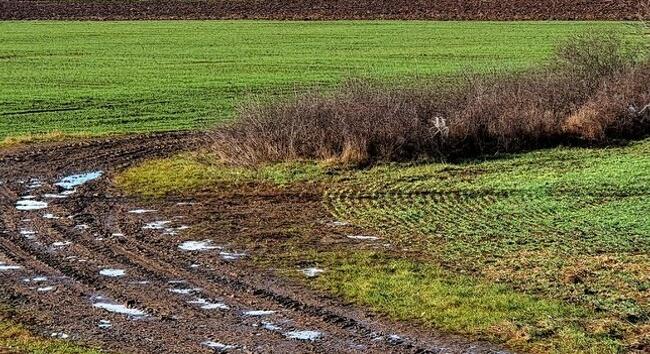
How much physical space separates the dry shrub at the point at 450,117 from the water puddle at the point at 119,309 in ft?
30.7

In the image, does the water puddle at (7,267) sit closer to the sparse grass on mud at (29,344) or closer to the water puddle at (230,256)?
the water puddle at (230,256)

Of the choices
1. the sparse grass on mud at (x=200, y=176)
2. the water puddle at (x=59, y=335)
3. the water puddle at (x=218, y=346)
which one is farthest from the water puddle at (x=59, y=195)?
the water puddle at (x=218, y=346)

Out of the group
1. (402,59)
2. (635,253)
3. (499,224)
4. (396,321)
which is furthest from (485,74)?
(402,59)

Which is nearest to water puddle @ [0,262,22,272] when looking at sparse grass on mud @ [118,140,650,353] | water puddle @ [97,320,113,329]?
water puddle @ [97,320,113,329]

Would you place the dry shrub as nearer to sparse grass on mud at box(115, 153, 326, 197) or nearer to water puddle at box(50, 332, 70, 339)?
sparse grass on mud at box(115, 153, 326, 197)

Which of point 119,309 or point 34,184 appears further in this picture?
point 34,184

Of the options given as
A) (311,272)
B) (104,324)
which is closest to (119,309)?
(104,324)

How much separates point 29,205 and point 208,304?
7.06 metres

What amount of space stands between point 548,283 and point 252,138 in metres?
9.91

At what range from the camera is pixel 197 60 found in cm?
4344

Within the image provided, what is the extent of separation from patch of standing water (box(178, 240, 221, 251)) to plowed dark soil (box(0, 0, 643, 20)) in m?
46.6

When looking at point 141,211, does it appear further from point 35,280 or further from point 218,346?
point 218,346

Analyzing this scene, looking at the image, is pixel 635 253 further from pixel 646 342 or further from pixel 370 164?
pixel 370 164

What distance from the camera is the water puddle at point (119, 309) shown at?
1142 centimetres
